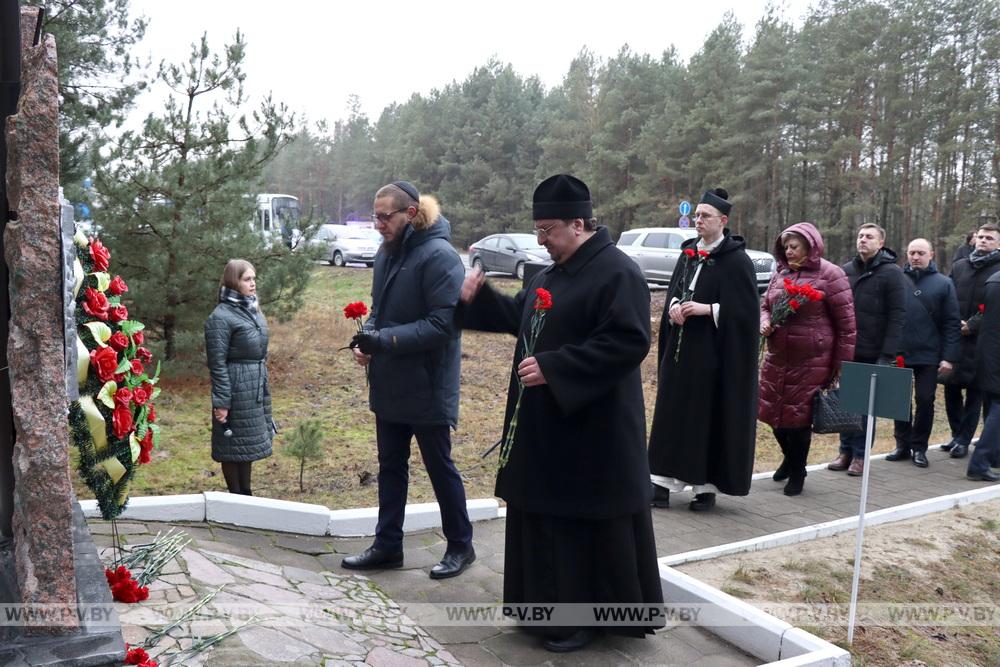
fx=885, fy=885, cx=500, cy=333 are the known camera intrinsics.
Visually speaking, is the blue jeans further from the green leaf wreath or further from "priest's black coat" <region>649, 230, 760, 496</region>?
the green leaf wreath

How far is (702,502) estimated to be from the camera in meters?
6.12

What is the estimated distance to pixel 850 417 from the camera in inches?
251

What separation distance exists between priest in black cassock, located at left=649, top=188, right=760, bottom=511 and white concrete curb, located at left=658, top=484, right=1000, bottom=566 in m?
0.52

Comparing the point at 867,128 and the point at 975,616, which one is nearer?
the point at 975,616

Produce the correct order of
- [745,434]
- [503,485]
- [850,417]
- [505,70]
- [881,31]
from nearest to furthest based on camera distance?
[503,485], [745,434], [850,417], [881,31], [505,70]

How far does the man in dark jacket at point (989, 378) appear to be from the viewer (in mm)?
7180

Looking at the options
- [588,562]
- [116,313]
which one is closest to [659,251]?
[588,562]

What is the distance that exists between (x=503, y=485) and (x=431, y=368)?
83 cm

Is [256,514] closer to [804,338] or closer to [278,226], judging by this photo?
[804,338]

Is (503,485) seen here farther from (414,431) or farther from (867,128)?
(867,128)

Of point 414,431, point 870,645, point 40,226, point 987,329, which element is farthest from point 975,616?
point 40,226

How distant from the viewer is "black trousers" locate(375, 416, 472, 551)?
4617 millimetres

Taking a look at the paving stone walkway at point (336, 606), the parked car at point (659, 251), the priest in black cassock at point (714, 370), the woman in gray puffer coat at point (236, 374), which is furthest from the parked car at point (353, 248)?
the paving stone walkway at point (336, 606)

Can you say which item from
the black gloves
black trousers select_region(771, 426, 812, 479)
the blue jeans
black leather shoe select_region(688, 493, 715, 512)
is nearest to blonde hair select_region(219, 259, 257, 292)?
the black gloves
